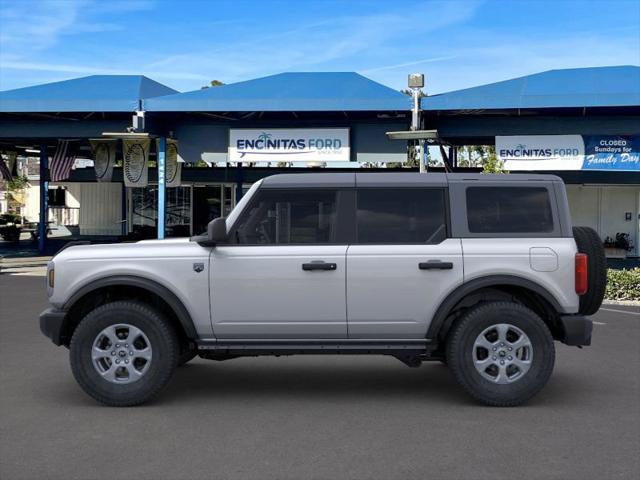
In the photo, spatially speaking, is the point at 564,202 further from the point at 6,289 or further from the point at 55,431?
the point at 6,289

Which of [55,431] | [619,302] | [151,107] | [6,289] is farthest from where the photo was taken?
[151,107]

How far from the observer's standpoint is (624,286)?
14.1 metres

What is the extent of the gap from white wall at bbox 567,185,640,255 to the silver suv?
21.9 m

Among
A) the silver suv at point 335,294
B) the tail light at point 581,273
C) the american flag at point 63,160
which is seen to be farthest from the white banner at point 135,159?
the tail light at point 581,273

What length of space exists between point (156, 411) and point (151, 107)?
15870mm

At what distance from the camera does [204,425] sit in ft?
17.9

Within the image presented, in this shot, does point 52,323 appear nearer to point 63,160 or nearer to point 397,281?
point 397,281

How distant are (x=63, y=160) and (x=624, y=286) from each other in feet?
66.2

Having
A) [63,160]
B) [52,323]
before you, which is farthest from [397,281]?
[63,160]

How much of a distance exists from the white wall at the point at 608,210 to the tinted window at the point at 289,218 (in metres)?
22.3

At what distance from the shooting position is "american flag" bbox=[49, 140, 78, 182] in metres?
26.0

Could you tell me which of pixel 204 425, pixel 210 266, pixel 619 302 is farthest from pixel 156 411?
pixel 619 302

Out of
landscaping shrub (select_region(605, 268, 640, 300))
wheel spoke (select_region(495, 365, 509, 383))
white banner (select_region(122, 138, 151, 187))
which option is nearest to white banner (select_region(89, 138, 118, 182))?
white banner (select_region(122, 138, 151, 187))

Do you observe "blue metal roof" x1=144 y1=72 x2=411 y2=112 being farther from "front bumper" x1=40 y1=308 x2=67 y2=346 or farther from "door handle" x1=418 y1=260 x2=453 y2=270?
"front bumper" x1=40 y1=308 x2=67 y2=346
